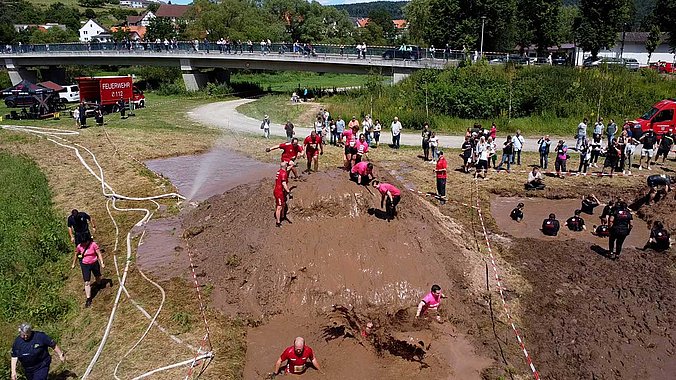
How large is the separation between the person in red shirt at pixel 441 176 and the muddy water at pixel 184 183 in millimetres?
7590

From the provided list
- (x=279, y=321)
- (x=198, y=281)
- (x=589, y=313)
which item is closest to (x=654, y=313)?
(x=589, y=313)

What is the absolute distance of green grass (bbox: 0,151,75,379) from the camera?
1254cm

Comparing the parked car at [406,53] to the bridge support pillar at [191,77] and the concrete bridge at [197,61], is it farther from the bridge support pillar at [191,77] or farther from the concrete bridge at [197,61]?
the bridge support pillar at [191,77]

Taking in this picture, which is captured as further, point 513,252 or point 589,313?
point 513,252

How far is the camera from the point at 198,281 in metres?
14.1

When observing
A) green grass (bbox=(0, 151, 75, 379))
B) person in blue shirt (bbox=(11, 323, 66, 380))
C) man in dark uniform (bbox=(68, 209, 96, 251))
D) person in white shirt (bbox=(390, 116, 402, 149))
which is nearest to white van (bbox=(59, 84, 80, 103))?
green grass (bbox=(0, 151, 75, 379))

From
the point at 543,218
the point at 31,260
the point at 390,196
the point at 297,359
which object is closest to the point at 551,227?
the point at 543,218

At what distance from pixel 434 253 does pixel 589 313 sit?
3.99 meters

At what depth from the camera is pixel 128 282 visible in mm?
14281

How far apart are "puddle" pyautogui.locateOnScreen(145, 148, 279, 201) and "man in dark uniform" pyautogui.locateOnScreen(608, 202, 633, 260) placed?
44.4ft

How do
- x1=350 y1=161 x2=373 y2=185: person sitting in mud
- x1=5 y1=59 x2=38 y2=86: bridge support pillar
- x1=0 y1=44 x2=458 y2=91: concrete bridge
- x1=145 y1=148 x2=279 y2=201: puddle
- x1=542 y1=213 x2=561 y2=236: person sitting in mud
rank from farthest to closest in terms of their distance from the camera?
x1=5 y1=59 x2=38 y2=86: bridge support pillar
x1=0 y1=44 x2=458 y2=91: concrete bridge
x1=145 y1=148 x2=279 y2=201: puddle
x1=542 y1=213 x2=561 y2=236: person sitting in mud
x1=350 y1=161 x2=373 y2=185: person sitting in mud

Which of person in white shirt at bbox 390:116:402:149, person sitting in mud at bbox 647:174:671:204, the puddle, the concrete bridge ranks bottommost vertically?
the puddle

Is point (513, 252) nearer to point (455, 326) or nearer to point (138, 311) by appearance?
point (455, 326)

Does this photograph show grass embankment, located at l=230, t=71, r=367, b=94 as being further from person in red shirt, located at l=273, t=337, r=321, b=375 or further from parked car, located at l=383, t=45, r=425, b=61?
person in red shirt, located at l=273, t=337, r=321, b=375
